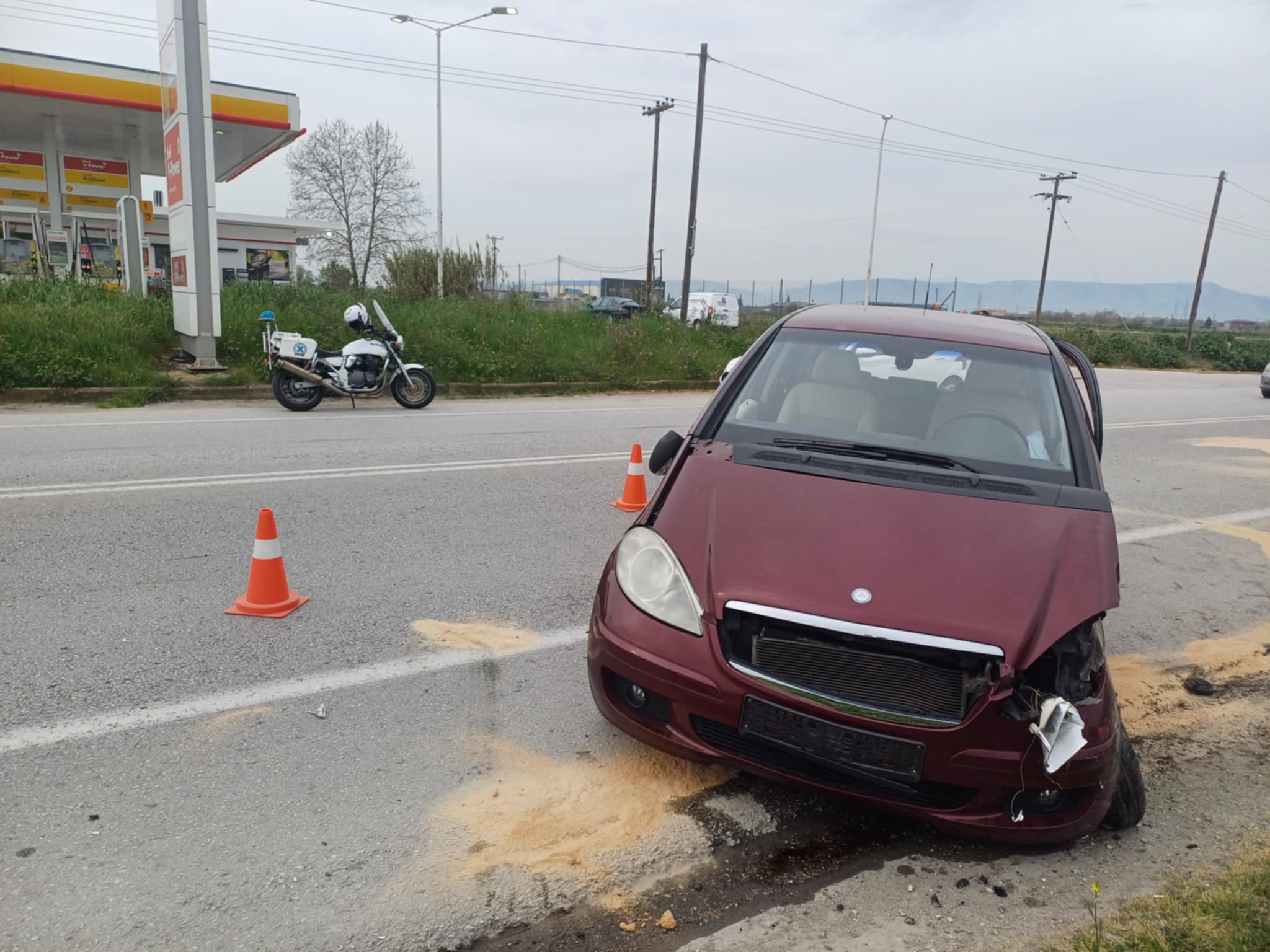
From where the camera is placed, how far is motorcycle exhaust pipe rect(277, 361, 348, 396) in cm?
1140

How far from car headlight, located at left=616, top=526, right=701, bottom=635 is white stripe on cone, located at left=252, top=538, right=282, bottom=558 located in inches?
85.4

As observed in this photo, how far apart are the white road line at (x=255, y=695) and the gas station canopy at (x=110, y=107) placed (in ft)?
57.1

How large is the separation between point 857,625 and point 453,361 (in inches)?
522

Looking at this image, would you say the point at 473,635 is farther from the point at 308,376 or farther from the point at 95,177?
the point at 95,177

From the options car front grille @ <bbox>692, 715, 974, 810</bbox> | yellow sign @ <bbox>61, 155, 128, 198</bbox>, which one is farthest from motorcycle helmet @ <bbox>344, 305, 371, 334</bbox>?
yellow sign @ <bbox>61, 155, 128, 198</bbox>

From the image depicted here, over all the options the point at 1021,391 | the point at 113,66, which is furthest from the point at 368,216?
the point at 1021,391

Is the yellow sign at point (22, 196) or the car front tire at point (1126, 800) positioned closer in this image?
the car front tire at point (1126, 800)

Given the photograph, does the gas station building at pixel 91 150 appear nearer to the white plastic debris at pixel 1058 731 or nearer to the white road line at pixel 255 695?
the white road line at pixel 255 695

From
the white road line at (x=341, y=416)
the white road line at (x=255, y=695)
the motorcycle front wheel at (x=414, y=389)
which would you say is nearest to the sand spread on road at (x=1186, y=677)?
the white road line at (x=255, y=695)

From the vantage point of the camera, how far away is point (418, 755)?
3.18 metres

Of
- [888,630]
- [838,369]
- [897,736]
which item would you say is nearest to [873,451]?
[838,369]

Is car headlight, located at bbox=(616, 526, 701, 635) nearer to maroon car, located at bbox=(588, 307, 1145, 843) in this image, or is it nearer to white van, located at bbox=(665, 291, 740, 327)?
maroon car, located at bbox=(588, 307, 1145, 843)

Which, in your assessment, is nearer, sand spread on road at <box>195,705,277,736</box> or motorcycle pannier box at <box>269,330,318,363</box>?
sand spread on road at <box>195,705,277,736</box>

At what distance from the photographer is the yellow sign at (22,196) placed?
94.5ft
